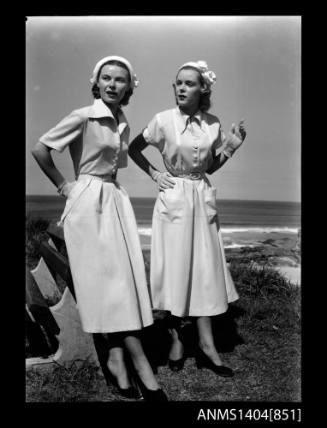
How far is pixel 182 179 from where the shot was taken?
3.57m

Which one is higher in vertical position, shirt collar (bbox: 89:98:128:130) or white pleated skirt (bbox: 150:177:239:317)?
shirt collar (bbox: 89:98:128:130)

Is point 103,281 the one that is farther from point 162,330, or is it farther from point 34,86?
point 34,86

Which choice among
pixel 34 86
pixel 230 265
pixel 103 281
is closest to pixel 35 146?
Result: pixel 34 86

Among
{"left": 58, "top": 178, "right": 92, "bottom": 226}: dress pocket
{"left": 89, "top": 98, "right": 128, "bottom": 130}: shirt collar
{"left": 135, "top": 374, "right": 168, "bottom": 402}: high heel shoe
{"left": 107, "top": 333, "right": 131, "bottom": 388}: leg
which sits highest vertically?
{"left": 89, "top": 98, "right": 128, "bottom": 130}: shirt collar

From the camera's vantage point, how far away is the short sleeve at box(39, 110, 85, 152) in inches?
126

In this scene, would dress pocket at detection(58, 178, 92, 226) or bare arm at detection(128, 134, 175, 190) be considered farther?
bare arm at detection(128, 134, 175, 190)

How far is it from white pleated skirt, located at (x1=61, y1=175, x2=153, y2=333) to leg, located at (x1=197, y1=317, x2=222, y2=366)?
53 cm

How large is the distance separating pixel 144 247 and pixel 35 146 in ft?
4.49

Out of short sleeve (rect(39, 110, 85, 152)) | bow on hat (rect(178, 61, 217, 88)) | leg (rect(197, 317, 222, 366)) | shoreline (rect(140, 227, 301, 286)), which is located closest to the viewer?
short sleeve (rect(39, 110, 85, 152))

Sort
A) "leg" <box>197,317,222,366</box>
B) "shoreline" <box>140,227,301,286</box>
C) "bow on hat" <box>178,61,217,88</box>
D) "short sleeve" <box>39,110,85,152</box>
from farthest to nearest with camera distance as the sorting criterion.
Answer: "shoreline" <box>140,227,301,286</box>
"leg" <box>197,317,222,366</box>
"bow on hat" <box>178,61,217,88</box>
"short sleeve" <box>39,110,85,152</box>

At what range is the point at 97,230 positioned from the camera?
3.24 m

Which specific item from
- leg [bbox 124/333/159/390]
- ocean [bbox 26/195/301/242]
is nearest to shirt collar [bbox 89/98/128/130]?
ocean [bbox 26/195/301/242]

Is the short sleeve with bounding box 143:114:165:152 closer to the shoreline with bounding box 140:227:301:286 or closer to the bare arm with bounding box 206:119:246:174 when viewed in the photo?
the bare arm with bounding box 206:119:246:174

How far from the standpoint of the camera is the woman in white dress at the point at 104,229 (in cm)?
323
